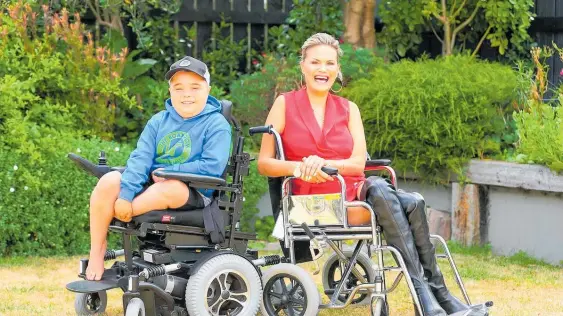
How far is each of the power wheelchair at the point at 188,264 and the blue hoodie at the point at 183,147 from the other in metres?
0.10

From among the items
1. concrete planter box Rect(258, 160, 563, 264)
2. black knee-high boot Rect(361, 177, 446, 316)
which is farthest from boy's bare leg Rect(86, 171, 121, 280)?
concrete planter box Rect(258, 160, 563, 264)

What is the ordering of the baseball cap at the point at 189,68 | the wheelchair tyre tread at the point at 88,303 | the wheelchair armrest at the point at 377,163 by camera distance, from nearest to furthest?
the baseball cap at the point at 189,68
the wheelchair tyre tread at the point at 88,303
the wheelchair armrest at the point at 377,163

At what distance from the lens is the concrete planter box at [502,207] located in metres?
6.90

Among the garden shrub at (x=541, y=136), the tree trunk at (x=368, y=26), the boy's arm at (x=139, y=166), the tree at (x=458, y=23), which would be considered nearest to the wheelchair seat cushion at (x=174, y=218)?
the boy's arm at (x=139, y=166)

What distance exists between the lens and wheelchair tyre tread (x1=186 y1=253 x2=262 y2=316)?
4773mm

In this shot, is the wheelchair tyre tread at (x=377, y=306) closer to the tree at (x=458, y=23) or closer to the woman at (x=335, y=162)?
the woman at (x=335, y=162)

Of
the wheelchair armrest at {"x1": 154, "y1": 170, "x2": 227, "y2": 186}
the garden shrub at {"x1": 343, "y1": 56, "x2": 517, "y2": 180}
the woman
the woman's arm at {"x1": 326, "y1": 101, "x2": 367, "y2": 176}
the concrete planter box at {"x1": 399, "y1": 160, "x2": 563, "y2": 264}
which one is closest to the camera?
the wheelchair armrest at {"x1": 154, "y1": 170, "x2": 227, "y2": 186}

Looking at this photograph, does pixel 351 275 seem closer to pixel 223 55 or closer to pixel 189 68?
pixel 189 68

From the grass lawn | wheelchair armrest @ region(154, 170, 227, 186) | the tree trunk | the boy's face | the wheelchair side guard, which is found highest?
the tree trunk

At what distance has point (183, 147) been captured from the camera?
16.2 feet

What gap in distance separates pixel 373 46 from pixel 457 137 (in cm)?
165

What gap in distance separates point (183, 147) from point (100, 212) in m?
0.45

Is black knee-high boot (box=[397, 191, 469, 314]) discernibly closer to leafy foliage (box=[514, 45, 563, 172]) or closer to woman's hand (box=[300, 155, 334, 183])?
woman's hand (box=[300, 155, 334, 183])

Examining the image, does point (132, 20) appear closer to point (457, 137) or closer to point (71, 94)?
point (71, 94)
